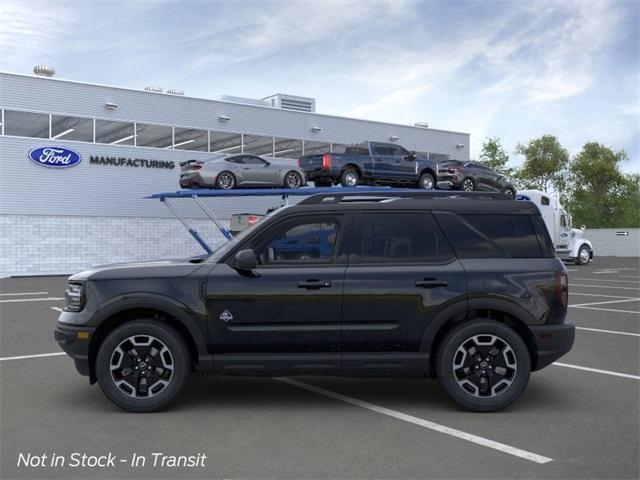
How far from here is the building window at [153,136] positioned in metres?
28.8

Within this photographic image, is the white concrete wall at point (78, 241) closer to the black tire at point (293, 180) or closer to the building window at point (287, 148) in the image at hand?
the building window at point (287, 148)

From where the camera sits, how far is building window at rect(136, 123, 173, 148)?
2878 cm

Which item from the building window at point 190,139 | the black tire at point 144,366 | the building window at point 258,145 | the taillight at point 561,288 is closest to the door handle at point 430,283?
the taillight at point 561,288

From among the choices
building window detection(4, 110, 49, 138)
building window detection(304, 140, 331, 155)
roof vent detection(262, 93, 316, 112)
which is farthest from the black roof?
roof vent detection(262, 93, 316, 112)

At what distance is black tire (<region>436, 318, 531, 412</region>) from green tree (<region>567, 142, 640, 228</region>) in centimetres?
6508

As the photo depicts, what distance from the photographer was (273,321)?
5.76 m

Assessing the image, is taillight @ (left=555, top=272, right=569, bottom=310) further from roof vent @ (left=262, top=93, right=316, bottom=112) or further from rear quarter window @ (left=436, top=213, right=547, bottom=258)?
roof vent @ (left=262, top=93, right=316, bottom=112)

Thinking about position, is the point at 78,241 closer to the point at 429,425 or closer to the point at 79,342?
the point at 79,342

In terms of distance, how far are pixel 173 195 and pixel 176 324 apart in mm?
17600

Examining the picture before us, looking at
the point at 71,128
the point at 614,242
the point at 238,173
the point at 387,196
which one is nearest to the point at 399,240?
the point at 387,196

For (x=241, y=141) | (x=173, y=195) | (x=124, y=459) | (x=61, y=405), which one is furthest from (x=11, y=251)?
(x=124, y=459)

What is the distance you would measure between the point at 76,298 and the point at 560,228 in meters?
27.4

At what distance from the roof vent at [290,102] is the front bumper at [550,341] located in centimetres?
2948

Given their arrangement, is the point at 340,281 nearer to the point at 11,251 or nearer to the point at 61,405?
the point at 61,405
